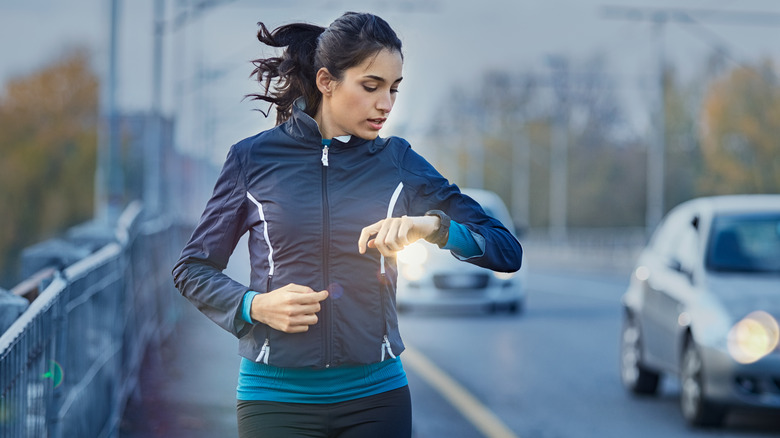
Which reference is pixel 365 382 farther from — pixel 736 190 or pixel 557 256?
pixel 736 190

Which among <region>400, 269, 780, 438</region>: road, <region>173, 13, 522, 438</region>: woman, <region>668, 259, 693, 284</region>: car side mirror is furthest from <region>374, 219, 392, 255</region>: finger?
<region>668, 259, 693, 284</region>: car side mirror

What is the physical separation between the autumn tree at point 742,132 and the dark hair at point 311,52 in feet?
241

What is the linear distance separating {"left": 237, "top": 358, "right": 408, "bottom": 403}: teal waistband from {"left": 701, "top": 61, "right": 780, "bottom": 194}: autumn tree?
73.8m

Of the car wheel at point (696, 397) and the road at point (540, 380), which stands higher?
the car wheel at point (696, 397)

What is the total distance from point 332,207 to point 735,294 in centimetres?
612

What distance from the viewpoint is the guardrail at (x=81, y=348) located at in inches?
177

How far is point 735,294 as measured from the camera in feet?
29.1

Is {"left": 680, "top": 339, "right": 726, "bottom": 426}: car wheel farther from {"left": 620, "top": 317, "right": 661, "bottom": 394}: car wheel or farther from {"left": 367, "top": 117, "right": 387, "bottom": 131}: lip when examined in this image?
{"left": 367, "top": 117, "right": 387, "bottom": 131}: lip

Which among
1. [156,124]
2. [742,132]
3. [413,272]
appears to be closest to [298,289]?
[413,272]

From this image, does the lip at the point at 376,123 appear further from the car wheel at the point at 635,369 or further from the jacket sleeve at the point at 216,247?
the car wheel at the point at 635,369

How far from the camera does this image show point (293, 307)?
3.06m

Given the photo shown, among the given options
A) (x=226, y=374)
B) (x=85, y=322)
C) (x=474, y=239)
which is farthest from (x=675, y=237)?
(x=474, y=239)

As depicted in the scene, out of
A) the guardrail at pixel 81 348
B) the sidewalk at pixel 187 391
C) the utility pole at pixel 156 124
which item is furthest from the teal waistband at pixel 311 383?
the utility pole at pixel 156 124

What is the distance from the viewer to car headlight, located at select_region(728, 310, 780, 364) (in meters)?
8.42
